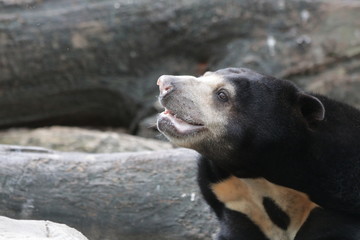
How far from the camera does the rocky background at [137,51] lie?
745 centimetres

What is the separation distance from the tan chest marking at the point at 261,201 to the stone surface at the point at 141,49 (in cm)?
353

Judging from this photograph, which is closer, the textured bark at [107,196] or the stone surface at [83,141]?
the textured bark at [107,196]

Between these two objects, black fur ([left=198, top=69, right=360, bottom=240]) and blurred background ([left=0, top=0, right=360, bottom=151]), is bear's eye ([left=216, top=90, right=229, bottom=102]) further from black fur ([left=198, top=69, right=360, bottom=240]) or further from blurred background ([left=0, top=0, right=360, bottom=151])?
blurred background ([left=0, top=0, right=360, bottom=151])

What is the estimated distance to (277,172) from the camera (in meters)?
4.05

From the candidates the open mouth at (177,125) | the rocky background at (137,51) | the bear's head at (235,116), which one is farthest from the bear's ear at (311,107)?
the rocky background at (137,51)

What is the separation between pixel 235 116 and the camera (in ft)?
12.9

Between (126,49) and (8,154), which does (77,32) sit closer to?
(126,49)

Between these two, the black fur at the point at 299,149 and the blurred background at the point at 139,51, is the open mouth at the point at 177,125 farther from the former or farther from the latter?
the blurred background at the point at 139,51

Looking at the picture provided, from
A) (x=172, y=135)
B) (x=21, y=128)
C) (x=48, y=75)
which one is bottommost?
(x=21, y=128)

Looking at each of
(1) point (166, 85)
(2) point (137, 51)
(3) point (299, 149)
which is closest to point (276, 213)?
(3) point (299, 149)

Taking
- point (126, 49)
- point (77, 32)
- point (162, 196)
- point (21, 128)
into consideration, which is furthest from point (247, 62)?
point (162, 196)

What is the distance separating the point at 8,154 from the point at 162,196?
98 centimetres

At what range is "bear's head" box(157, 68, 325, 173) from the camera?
3.91 metres

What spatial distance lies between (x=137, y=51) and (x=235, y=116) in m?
3.94
